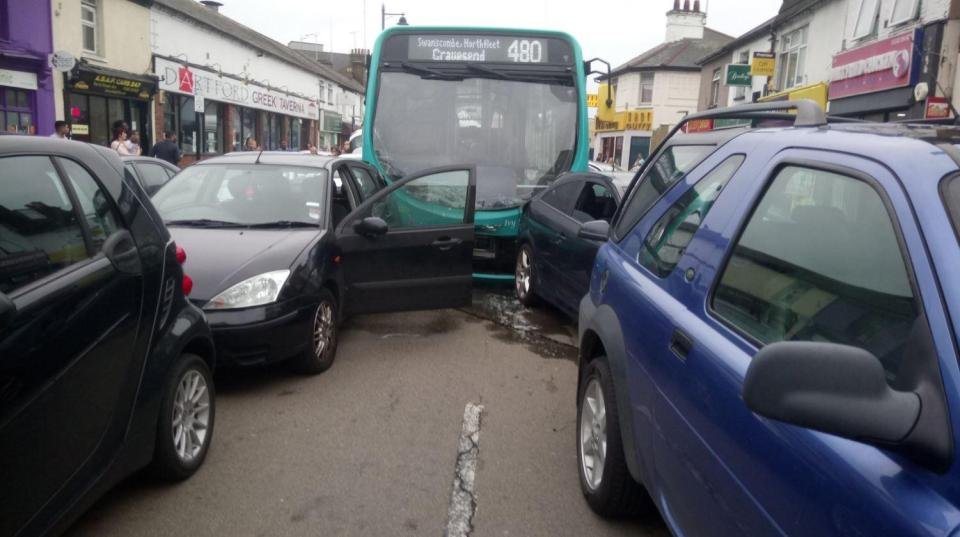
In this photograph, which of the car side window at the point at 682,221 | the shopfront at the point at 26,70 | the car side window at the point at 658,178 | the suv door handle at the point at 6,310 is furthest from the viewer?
the shopfront at the point at 26,70

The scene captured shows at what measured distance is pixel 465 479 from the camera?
13.0 feet

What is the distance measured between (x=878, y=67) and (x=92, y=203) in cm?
1733

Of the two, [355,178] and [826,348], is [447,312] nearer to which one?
[355,178]

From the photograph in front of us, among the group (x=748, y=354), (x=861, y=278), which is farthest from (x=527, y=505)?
(x=861, y=278)

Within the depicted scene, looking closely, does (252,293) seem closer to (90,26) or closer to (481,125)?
(481,125)

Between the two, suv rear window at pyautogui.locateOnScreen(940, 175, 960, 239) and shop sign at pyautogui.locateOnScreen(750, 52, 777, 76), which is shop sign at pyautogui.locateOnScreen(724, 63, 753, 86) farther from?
suv rear window at pyautogui.locateOnScreen(940, 175, 960, 239)

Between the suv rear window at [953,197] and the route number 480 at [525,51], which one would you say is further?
the route number 480 at [525,51]

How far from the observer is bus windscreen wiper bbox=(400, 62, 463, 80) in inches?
372

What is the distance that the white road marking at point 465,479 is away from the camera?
11.5ft

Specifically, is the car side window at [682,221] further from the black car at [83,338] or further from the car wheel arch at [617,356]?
the black car at [83,338]

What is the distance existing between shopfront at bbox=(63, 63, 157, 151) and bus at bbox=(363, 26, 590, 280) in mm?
11770

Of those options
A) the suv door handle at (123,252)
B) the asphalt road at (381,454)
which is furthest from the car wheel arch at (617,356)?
the suv door handle at (123,252)

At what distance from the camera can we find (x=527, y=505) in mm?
3703

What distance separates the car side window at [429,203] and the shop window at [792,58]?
18.3 meters
